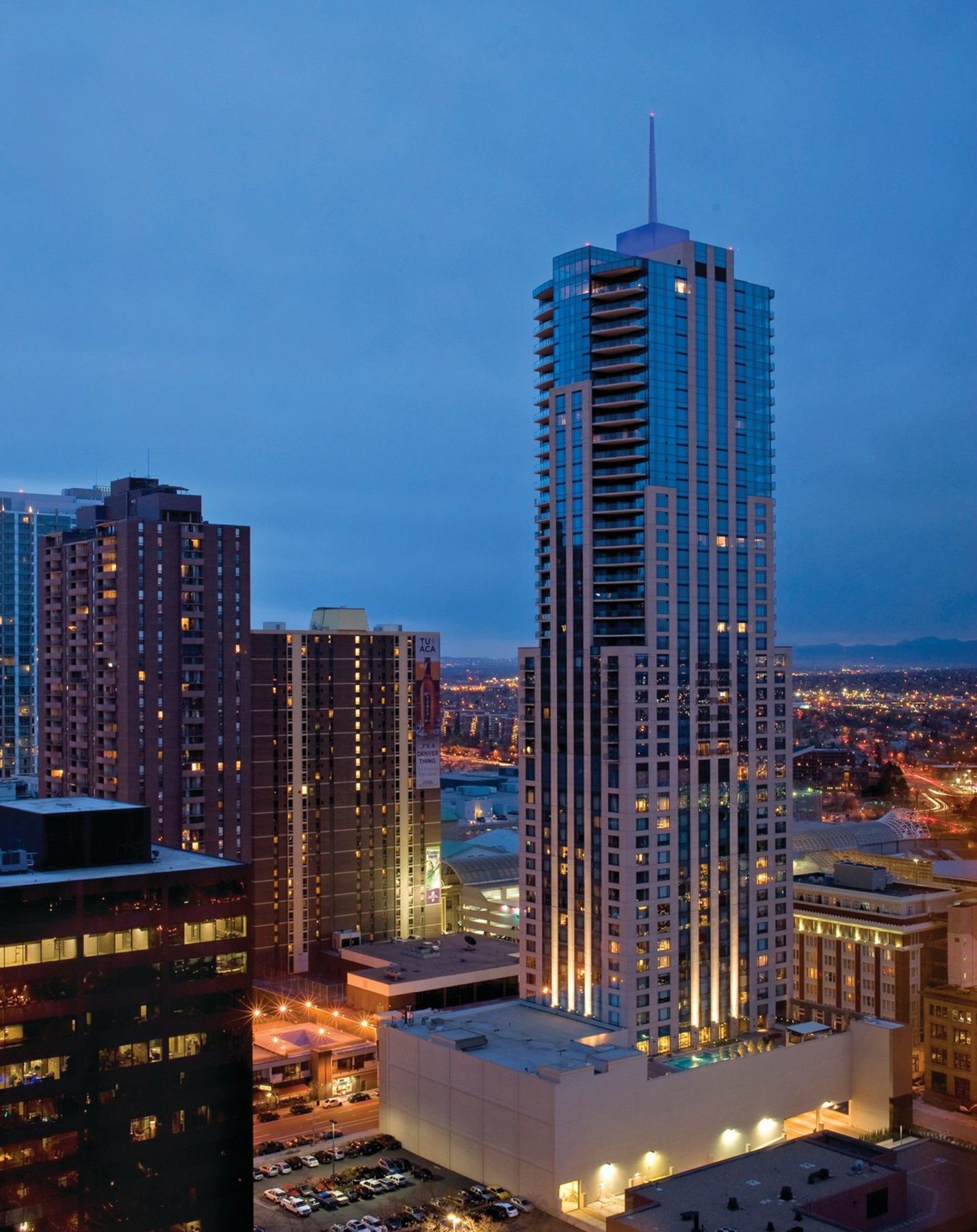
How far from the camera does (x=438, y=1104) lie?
203ft

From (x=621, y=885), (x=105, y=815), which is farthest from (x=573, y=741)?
(x=105, y=815)

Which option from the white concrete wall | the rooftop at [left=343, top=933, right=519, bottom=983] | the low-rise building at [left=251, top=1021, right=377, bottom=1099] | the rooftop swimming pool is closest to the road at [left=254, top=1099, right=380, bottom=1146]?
the low-rise building at [left=251, top=1021, right=377, bottom=1099]

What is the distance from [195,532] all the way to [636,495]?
3502cm

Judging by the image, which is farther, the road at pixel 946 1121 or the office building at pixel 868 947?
the office building at pixel 868 947

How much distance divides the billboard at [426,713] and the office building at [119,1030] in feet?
200

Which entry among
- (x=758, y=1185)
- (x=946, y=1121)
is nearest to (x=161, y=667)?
(x=758, y=1185)

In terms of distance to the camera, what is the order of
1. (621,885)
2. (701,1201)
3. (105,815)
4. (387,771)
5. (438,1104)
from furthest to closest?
(387,771) < (621,885) < (438,1104) < (701,1201) < (105,815)

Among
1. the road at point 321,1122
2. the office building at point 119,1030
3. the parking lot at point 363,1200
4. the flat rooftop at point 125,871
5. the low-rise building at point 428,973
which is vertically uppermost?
the flat rooftop at point 125,871

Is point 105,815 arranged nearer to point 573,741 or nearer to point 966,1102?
point 573,741

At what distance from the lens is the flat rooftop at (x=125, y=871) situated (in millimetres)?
40438

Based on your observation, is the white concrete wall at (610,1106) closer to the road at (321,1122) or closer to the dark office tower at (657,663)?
the road at (321,1122)

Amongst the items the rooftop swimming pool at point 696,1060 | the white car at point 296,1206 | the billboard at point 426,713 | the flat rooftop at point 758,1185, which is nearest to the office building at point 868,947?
the rooftop swimming pool at point 696,1060

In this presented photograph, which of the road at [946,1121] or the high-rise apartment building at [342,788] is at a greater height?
the high-rise apartment building at [342,788]

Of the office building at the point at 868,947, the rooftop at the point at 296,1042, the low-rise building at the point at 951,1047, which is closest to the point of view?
the low-rise building at the point at 951,1047
